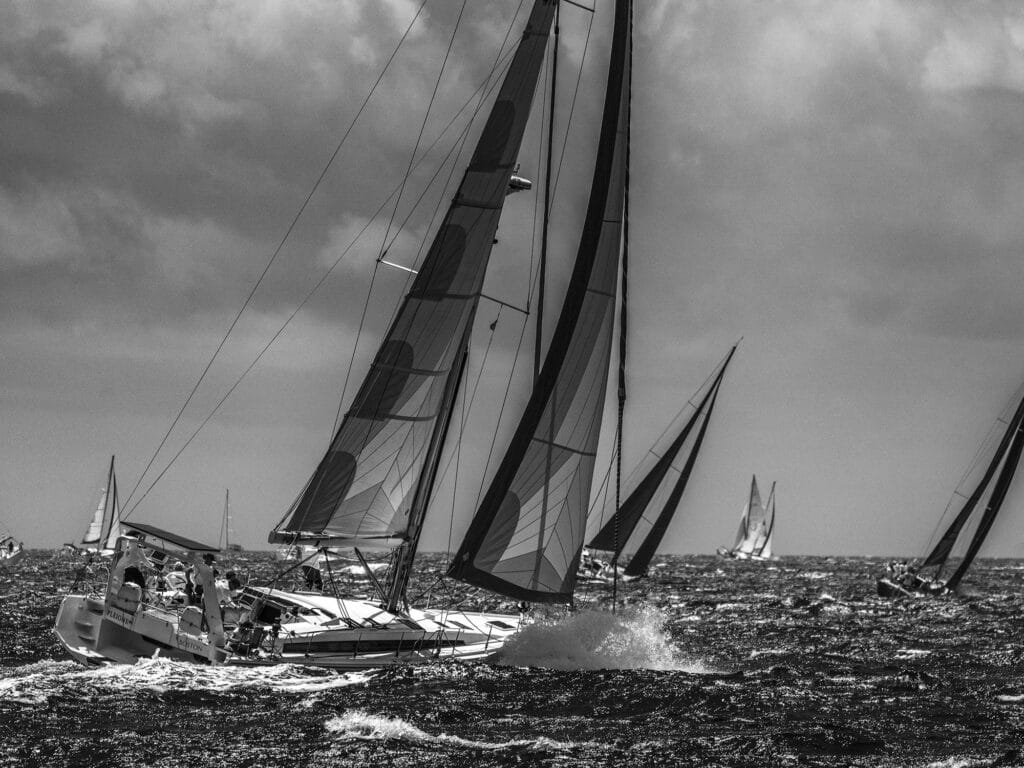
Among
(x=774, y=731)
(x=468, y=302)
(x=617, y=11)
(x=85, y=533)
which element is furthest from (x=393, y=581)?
(x=85, y=533)

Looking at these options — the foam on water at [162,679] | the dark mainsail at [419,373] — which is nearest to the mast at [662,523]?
the dark mainsail at [419,373]

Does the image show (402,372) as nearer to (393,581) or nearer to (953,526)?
(393,581)

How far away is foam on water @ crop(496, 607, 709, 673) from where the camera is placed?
2336cm

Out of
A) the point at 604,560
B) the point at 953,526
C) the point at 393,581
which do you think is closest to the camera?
the point at 393,581

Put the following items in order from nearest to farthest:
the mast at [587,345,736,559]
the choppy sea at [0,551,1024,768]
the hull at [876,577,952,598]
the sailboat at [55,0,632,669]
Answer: the choppy sea at [0,551,1024,768] < the sailboat at [55,0,632,669] < the mast at [587,345,736,559] < the hull at [876,577,952,598]

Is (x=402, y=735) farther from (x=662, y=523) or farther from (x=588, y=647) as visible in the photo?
(x=662, y=523)

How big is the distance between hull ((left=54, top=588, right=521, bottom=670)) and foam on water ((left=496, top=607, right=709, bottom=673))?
0.66m

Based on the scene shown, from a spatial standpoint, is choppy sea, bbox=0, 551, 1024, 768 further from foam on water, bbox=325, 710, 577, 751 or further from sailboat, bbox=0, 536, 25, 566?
sailboat, bbox=0, 536, 25, 566

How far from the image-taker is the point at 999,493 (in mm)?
52875

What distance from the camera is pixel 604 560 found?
72.8 metres

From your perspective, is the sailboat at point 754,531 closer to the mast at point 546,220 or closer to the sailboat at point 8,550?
the sailboat at point 8,550

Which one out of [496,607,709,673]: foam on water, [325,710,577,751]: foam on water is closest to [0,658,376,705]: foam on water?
[325,710,577,751]: foam on water

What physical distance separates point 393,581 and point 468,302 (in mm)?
5675

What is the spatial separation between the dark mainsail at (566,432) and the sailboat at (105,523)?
7216 cm
